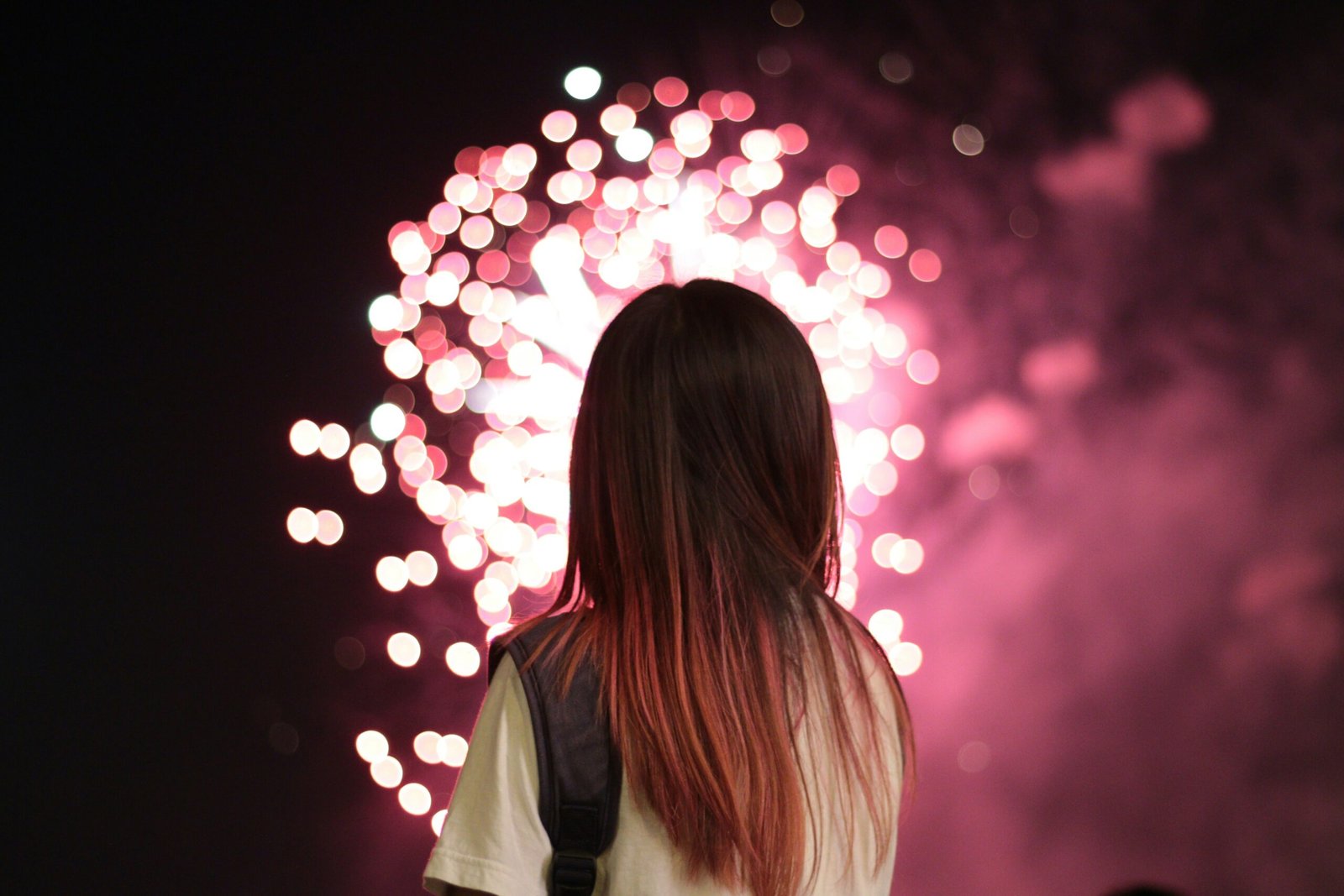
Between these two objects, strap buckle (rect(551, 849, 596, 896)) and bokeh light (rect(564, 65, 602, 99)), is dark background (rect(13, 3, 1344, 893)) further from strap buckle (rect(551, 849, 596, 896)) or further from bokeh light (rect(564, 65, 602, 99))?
strap buckle (rect(551, 849, 596, 896))

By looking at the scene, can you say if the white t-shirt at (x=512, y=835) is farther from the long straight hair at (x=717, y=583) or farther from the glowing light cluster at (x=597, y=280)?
the glowing light cluster at (x=597, y=280)

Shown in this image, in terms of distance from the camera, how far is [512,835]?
872 mm

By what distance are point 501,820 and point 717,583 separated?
0.84 feet

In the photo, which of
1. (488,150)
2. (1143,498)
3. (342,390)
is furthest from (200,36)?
(1143,498)

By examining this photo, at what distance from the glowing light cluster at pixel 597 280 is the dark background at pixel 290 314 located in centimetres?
7

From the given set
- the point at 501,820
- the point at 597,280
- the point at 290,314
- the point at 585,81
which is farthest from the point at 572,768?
the point at 585,81

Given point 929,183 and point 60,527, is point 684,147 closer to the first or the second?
point 929,183

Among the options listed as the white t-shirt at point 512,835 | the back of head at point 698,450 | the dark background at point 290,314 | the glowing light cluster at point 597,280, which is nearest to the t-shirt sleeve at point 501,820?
the white t-shirt at point 512,835

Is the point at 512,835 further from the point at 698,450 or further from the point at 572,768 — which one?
the point at 698,450

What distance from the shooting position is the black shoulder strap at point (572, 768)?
2.88 ft

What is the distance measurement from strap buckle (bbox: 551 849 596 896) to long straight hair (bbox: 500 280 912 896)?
68mm

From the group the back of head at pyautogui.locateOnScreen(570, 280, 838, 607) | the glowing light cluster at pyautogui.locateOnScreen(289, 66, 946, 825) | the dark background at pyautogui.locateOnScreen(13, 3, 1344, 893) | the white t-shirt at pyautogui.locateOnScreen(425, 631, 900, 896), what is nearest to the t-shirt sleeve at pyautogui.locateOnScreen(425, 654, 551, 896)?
the white t-shirt at pyautogui.locateOnScreen(425, 631, 900, 896)

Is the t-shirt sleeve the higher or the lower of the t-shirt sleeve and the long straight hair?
the lower

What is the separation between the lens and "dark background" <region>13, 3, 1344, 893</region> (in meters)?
2.77
